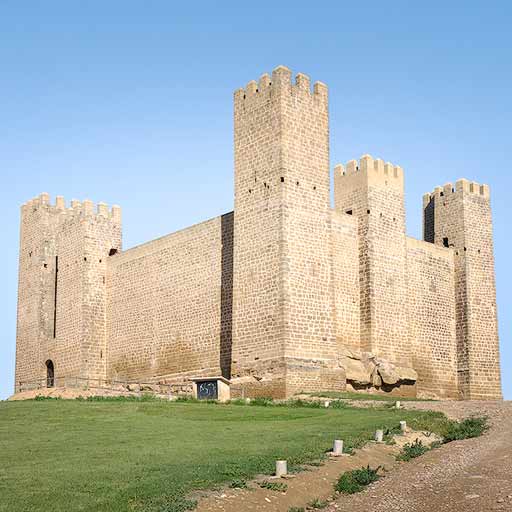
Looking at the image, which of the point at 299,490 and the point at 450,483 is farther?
the point at 450,483

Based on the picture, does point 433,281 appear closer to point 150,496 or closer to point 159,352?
point 159,352

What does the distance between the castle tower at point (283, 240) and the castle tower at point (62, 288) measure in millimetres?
10330

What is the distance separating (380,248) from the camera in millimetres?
30578

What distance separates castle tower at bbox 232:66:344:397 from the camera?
25.7 m

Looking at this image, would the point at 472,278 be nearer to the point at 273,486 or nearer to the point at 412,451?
the point at 412,451

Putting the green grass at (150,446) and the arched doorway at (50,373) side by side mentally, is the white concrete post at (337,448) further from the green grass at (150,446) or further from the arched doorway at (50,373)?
the arched doorway at (50,373)

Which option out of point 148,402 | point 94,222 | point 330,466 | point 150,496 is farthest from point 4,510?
point 94,222

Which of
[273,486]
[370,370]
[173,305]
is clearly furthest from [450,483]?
[173,305]

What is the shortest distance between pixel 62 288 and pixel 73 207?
369 cm

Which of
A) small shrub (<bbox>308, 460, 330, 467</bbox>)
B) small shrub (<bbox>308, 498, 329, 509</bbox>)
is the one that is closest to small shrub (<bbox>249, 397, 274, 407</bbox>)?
small shrub (<bbox>308, 460, 330, 467</bbox>)

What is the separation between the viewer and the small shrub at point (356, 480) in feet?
42.2

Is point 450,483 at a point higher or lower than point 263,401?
lower

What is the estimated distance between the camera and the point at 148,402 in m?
23.7

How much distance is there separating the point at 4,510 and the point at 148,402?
1293cm
